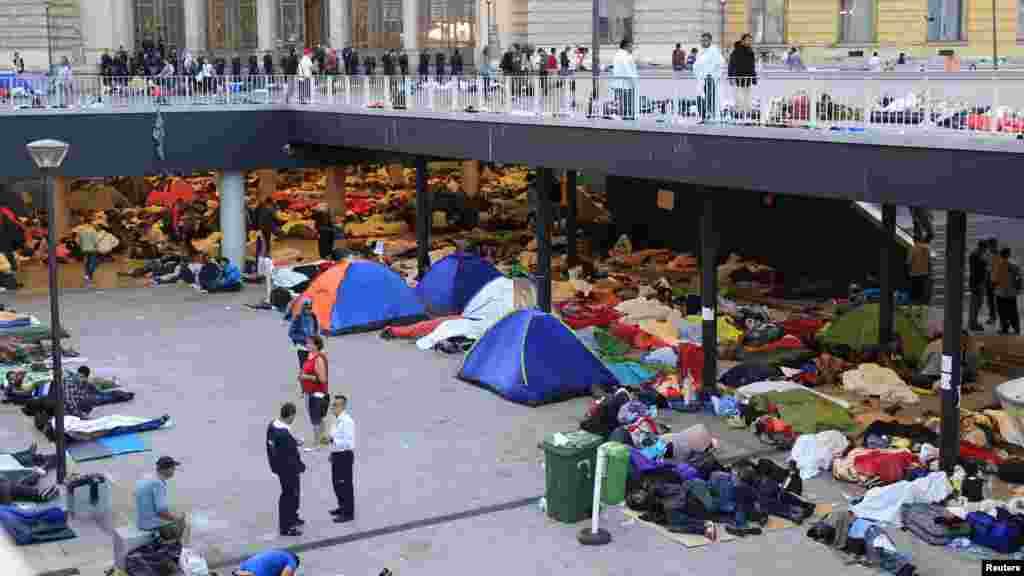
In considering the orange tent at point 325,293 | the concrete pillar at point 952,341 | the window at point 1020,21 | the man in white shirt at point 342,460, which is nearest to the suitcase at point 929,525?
the concrete pillar at point 952,341

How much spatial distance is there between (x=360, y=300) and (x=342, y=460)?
11367mm

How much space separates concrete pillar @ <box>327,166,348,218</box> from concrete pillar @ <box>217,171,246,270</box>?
4381 mm

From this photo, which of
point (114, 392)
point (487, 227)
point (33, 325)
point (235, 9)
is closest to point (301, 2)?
point (235, 9)

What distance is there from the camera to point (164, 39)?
169 feet

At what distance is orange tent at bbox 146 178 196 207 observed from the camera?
132 ft

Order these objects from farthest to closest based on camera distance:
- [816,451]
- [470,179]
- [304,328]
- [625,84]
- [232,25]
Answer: [232,25], [470,179], [625,84], [304,328], [816,451]

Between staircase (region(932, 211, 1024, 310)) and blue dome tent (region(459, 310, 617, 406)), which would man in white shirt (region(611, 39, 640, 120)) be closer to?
blue dome tent (region(459, 310, 617, 406))

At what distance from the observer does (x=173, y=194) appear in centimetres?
4050

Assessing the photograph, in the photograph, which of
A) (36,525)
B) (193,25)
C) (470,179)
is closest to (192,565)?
(36,525)

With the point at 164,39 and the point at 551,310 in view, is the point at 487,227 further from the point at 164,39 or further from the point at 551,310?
the point at 164,39

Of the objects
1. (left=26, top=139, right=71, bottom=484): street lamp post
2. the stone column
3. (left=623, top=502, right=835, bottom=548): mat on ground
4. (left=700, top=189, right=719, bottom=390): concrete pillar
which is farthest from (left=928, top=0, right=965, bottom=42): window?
(left=26, top=139, right=71, bottom=484): street lamp post

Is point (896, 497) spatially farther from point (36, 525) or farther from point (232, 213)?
point (232, 213)

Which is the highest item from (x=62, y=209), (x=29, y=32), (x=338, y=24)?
(x=338, y=24)

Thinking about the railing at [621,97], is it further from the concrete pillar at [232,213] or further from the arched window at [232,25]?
the arched window at [232,25]
